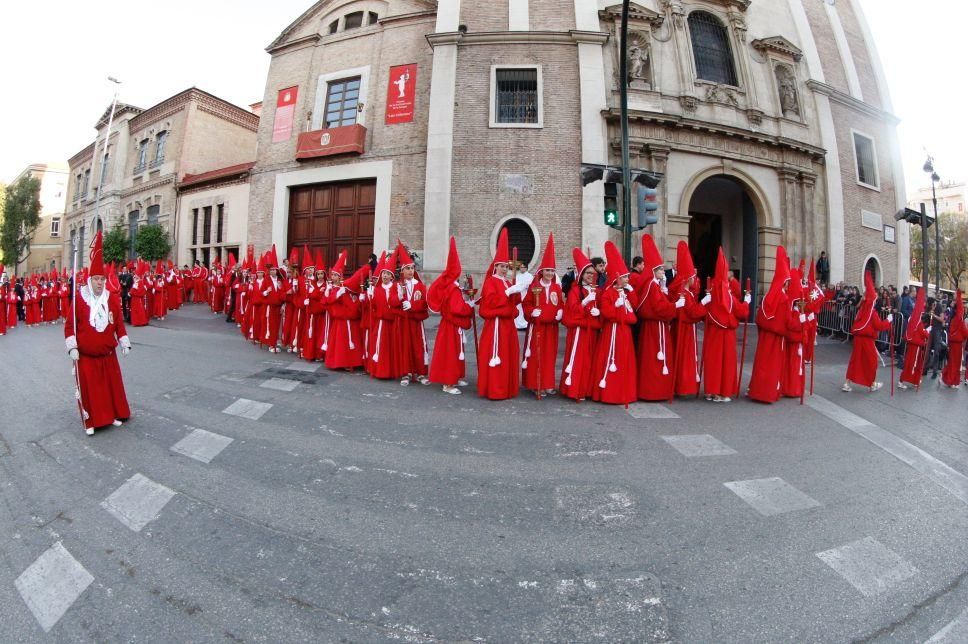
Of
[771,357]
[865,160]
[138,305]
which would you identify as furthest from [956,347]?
[138,305]

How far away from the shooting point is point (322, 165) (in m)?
20.2

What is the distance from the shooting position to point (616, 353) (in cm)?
648

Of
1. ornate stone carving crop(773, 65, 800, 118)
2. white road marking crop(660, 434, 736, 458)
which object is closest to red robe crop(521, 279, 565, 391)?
white road marking crop(660, 434, 736, 458)

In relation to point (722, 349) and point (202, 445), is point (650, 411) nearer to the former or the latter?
point (722, 349)

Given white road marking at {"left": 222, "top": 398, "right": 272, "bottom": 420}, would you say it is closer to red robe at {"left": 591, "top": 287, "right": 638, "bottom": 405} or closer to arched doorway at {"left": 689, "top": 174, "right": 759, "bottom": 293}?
red robe at {"left": 591, "top": 287, "right": 638, "bottom": 405}

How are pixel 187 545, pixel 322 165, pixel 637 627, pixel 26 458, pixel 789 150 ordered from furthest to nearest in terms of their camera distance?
pixel 322 165 < pixel 789 150 < pixel 26 458 < pixel 187 545 < pixel 637 627

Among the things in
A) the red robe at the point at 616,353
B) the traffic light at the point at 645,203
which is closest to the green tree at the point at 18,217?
the traffic light at the point at 645,203

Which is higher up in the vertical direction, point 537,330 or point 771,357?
point 537,330

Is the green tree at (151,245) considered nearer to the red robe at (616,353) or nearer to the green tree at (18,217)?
the red robe at (616,353)

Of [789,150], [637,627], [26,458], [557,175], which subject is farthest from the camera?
[789,150]

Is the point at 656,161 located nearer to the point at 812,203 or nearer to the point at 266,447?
the point at 812,203

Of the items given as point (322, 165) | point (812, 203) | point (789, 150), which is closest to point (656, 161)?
point (789, 150)

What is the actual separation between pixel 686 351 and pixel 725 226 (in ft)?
57.0

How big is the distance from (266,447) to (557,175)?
1435cm
